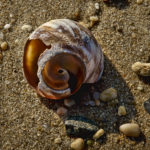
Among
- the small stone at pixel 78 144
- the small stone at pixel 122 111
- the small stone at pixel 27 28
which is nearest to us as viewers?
the small stone at pixel 78 144

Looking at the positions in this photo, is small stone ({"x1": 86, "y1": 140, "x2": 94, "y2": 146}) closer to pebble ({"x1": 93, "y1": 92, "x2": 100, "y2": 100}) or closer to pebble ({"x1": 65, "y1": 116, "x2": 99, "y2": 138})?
pebble ({"x1": 65, "y1": 116, "x2": 99, "y2": 138})

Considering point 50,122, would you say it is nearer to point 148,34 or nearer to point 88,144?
point 88,144

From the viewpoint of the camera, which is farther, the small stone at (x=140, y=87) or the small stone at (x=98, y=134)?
the small stone at (x=140, y=87)

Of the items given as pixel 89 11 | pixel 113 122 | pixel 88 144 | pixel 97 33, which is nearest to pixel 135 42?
pixel 97 33

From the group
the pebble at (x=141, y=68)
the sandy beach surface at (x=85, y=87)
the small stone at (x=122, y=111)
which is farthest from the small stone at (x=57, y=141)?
the pebble at (x=141, y=68)

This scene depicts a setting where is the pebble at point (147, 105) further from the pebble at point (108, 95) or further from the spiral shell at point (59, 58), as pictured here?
the spiral shell at point (59, 58)

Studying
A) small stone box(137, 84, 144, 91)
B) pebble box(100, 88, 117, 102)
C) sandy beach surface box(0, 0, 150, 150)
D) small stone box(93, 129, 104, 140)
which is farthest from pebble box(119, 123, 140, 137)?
small stone box(137, 84, 144, 91)
